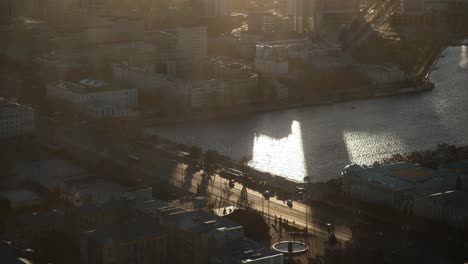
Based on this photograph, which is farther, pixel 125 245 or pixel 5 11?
pixel 5 11

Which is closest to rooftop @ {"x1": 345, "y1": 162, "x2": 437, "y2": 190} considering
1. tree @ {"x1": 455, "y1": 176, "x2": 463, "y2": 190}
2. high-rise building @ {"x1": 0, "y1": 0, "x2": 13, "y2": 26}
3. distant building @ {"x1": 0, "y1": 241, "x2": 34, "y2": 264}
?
tree @ {"x1": 455, "y1": 176, "x2": 463, "y2": 190}

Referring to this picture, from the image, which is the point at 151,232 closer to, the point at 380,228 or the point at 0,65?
the point at 380,228

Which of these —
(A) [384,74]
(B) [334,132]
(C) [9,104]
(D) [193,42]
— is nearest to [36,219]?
(C) [9,104]

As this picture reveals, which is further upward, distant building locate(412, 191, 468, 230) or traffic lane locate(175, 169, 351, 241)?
distant building locate(412, 191, 468, 230)

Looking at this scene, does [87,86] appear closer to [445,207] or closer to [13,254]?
[445,207]

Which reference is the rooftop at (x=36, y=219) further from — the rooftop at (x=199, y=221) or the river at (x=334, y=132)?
the river at (x=334, y=132)

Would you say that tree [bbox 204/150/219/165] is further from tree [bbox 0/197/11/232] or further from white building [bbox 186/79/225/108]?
white building [bbox 186/79/225/108]

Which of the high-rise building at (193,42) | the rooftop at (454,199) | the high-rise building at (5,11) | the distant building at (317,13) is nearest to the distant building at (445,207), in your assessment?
the rooftop at (454,199)
